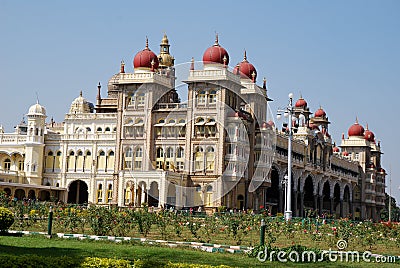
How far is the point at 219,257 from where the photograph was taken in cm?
2025

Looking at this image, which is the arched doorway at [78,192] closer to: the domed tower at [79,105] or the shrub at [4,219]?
the domed tower at [79,105]

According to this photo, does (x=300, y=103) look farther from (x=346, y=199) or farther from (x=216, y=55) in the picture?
(x=216, y=55)

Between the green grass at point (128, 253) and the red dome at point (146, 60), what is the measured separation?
38112mm

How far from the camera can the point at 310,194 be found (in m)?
79.3

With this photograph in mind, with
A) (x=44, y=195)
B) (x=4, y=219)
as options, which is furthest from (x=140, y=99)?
(x=4, y=219)

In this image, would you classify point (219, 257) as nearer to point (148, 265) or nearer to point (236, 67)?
point (148, 265)

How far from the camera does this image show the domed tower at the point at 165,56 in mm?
65062

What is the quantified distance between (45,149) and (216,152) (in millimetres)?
18845

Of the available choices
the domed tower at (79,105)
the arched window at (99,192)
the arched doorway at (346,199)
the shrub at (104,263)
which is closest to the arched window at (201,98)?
the arched window at (99,192)

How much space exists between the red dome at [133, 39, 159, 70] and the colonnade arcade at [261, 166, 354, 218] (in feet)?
49.4

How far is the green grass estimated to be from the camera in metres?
18.8

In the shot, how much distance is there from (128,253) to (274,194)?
5087 centimetres

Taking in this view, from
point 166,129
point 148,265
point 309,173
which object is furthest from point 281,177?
point 148,265

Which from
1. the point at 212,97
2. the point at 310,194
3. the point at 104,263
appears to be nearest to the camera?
the point at 104,263
